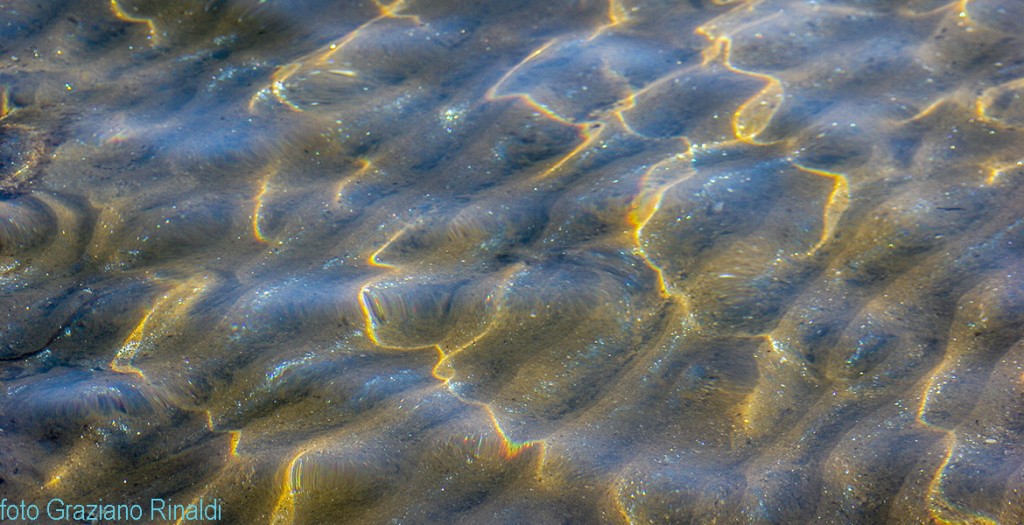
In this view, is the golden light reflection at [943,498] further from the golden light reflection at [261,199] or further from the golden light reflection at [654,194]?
the golden light reflection at [261,199]

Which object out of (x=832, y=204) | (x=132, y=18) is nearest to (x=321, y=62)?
(x=132, y=18)

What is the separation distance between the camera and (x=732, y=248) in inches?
102

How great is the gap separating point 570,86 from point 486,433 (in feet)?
6.16

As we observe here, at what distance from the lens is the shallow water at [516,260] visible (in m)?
2.07

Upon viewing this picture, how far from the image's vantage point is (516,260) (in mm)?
2660

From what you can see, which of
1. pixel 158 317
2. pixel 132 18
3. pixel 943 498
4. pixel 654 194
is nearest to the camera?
pixel 943 498

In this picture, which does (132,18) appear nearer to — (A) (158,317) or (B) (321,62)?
(B) (321,62)

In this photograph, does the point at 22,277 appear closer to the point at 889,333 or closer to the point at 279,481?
Answer: the point at 279,481

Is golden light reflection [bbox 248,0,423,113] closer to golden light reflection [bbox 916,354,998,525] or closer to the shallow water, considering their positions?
the shallow water

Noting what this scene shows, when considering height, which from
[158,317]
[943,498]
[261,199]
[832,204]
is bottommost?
[943,498]

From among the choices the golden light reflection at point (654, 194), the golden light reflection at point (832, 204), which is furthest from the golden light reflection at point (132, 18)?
the golden light reflection at point (832, 204)

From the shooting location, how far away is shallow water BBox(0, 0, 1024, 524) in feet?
6.81

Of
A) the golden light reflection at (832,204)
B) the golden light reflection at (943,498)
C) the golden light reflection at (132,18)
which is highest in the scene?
the golden light reflection at (132,18)

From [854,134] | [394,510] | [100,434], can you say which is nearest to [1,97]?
[100,434]
